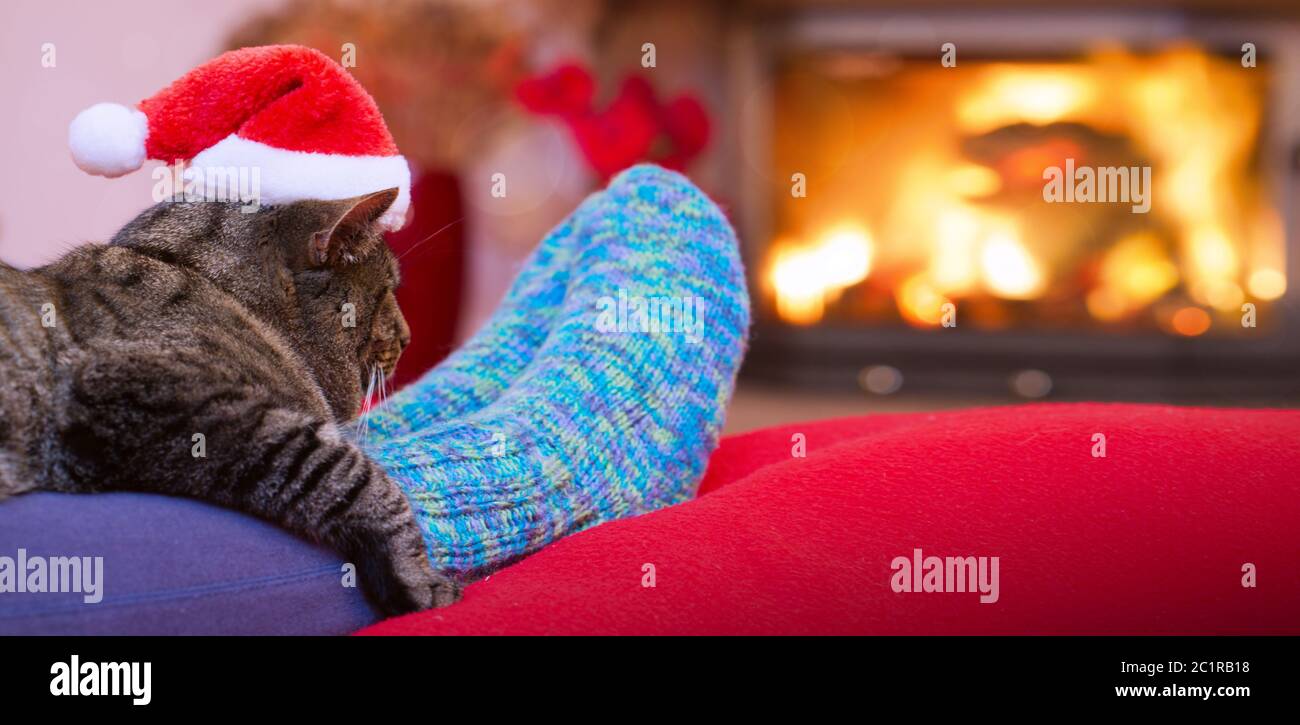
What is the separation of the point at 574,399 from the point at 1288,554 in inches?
18.8

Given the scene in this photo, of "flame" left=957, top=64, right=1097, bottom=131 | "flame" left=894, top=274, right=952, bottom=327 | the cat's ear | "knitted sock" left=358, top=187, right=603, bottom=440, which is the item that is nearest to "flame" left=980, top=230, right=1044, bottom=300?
"flame" left=894, top=274, right=952, bottom=327

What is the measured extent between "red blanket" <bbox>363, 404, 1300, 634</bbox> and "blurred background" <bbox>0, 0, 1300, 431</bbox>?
192cm

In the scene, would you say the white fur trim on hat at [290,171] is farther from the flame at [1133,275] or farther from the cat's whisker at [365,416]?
the flame at [1133,275]

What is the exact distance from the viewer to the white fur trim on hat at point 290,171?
789 millimetres

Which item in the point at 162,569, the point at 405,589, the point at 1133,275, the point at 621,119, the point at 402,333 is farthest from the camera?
the point at 1133,275

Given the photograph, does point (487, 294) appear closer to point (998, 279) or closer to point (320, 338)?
point (998, 279)

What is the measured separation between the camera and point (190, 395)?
66cm

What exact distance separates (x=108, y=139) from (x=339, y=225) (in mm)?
159

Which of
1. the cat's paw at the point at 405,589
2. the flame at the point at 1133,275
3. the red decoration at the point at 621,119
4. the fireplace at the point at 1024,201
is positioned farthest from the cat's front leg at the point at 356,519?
the flame at the point at 1133,275

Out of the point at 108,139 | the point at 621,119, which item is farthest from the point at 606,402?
the point at 621,119

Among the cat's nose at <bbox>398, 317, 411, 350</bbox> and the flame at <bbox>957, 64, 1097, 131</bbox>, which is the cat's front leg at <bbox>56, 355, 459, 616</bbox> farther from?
the flame at <bbox>957, 64, 1097, 131</bbox>

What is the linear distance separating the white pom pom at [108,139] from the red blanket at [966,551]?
38 centimetres

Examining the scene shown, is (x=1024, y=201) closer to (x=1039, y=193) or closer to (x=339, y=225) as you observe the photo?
(x=1039, y=193)
